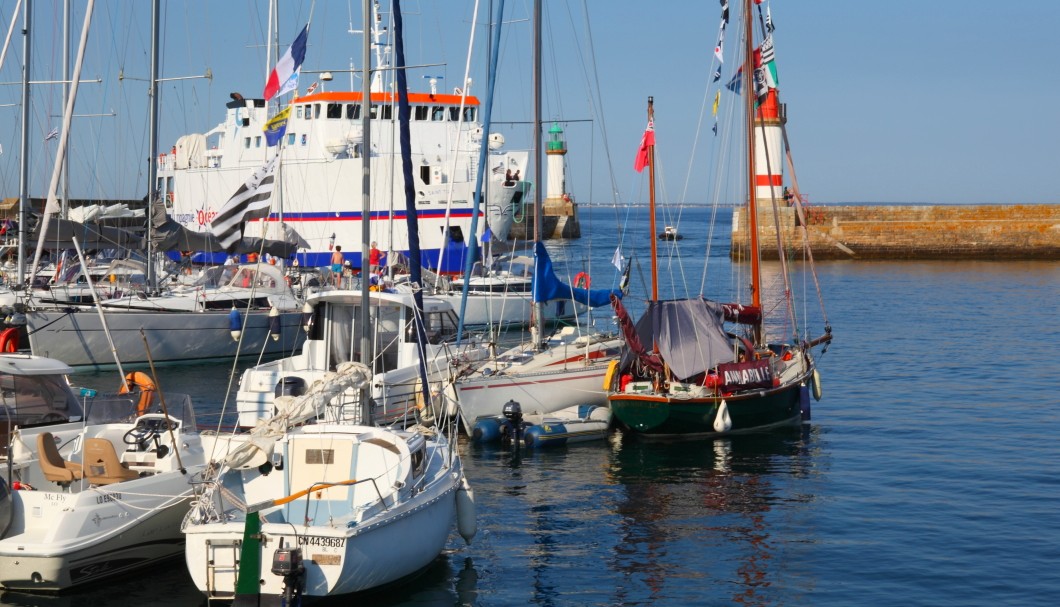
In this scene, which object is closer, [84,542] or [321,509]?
[84,542]

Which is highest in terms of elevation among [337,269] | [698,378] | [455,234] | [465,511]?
[455,234]

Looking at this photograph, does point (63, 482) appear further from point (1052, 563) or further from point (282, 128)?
point (1052, 563)

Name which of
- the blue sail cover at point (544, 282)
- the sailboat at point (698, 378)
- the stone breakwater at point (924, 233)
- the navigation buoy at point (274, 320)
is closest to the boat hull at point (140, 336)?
the navigation buoy at point (274, 320)

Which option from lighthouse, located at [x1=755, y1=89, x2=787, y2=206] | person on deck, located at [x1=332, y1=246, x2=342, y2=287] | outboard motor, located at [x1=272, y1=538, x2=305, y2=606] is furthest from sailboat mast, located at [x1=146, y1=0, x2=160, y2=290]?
lighthouse, located at [x1=755, y1=89, x2=787, y2=206]

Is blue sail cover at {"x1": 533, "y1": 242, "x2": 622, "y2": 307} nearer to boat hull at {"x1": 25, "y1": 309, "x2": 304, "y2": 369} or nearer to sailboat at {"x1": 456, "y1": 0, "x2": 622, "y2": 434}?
sailboat at {"x1": 456, "y1": 0, "x2": 622, "y2": 434}

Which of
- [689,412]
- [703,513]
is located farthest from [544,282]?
[703,513]

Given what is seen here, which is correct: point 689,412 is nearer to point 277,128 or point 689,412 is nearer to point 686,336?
point 686,336

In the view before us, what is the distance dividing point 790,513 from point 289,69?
10046 millimetres

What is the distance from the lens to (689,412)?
2127 cm

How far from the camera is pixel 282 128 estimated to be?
18531 mm

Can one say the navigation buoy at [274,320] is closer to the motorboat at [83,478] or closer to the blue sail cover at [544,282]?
the blue sail cover at [544,282]

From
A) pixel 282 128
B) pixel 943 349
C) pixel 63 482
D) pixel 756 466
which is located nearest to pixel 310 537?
pixel 63 482

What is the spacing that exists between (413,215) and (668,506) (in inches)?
244

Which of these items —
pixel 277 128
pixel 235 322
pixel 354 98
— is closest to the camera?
pixel 277 128
